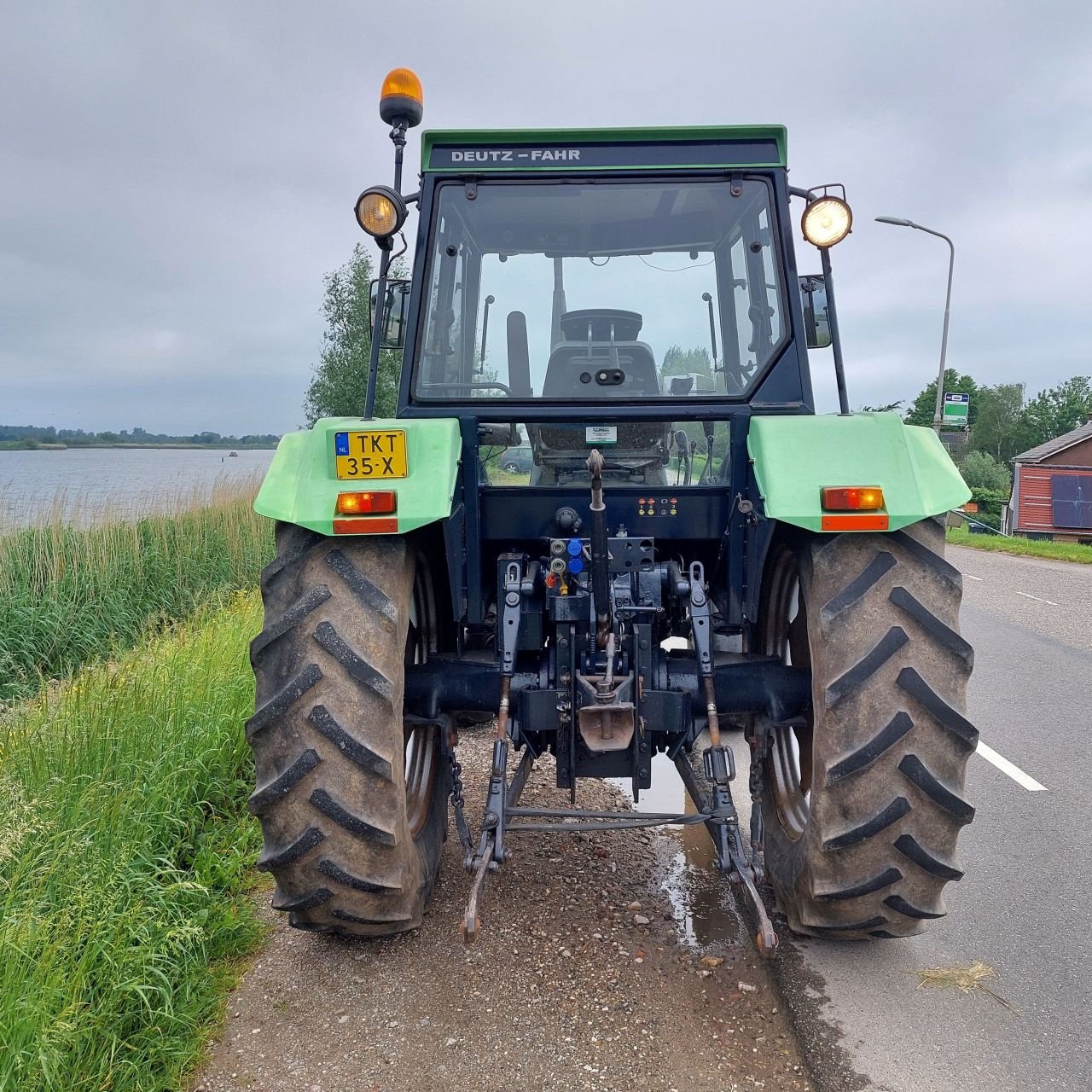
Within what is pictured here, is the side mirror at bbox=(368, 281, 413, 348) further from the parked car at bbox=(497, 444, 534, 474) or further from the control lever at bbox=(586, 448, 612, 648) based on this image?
the control lever at bbox=(586, 448, 612, 648)

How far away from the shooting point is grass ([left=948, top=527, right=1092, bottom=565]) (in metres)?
17.6

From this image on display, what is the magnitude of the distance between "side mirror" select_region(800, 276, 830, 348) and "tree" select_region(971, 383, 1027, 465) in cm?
7751

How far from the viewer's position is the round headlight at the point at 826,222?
3.24 meters

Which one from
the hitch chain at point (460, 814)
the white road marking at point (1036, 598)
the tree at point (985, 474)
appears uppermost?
the tree at point (985, 474)

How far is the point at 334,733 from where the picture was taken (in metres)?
2.65

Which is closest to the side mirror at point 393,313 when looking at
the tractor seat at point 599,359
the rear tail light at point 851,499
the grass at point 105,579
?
the tractor seat at point 599,359

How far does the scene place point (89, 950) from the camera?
2678 millimetres

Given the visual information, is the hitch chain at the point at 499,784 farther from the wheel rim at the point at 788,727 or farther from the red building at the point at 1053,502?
the red building at the point at 1053,502

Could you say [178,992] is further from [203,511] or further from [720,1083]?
[203,511]

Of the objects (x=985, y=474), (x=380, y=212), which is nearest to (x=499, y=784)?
(x=380, y=212)

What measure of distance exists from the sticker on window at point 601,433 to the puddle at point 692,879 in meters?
1.66

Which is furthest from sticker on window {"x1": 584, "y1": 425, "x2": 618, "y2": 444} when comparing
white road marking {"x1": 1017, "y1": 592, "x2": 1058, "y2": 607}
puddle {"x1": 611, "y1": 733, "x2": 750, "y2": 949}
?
white road marking {"x1": 1017, "y1": 592, "x2": 1058, "y2": 607}

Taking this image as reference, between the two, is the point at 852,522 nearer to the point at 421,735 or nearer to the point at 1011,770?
the point at 421,735

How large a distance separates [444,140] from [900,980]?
3.35m
